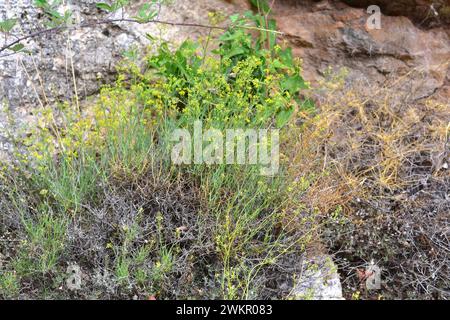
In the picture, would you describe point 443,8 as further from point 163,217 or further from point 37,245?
point 37,245

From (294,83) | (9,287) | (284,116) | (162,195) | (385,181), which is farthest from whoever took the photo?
(294,83)

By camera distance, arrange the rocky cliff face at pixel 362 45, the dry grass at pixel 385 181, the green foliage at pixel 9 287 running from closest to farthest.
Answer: the green foliage at pixel 9 287 → the dry grass at pixel 385 181 → the rocky cliff face at pixel 362 45

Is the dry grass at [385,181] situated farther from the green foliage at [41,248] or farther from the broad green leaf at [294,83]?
the green foliage at [41,248]

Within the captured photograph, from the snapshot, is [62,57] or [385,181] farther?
[62,57]

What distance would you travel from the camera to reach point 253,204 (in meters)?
3.52

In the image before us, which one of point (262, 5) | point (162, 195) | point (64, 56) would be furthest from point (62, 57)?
point (262, 5)

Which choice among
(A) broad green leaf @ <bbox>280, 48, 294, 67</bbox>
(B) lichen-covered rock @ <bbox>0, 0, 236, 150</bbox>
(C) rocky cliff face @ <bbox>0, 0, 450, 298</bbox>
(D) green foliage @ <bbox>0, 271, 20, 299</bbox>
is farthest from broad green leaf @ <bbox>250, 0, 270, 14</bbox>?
(D) green foliage @ <bbox>0, 271, 20, 299</bbox>

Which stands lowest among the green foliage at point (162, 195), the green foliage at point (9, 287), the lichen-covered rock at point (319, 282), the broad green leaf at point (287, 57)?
the lichen-covered rock at point (319, 282)

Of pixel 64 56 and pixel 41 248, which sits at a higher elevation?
pixel 64 56

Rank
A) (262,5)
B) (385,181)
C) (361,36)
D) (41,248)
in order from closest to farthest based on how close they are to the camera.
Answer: (41,248), (385,181), (262,5), (361,36)

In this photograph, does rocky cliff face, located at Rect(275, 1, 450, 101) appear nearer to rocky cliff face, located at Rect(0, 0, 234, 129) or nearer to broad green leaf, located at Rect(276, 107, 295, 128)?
broad green leaf, located at Rect(276, 107, 295, 128)

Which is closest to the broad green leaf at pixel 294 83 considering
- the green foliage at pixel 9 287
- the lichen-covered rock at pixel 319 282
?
the lichen-covered rock at pixel 319 282

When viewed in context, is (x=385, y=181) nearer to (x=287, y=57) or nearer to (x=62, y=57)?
(x=287, y=57)
